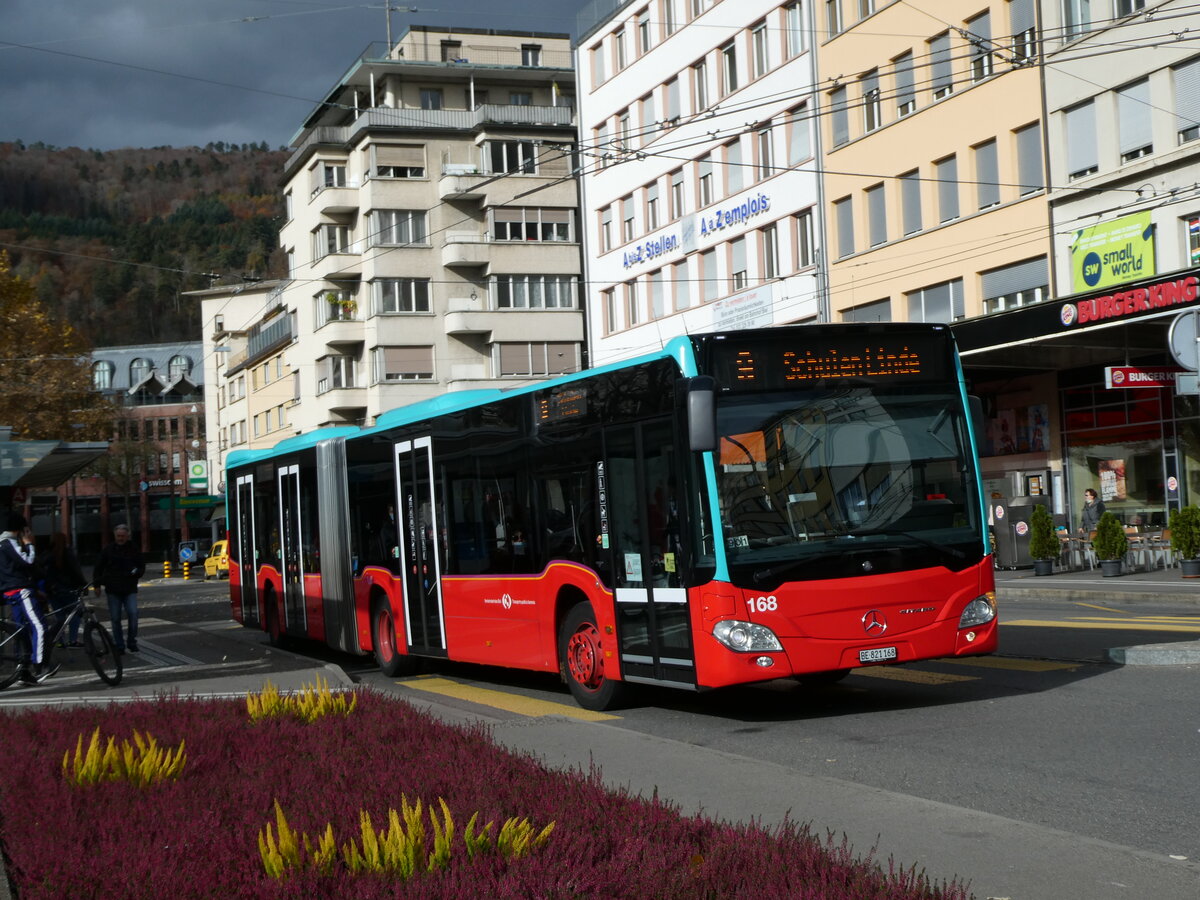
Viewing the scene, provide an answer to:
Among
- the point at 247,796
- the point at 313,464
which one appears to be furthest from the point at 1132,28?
the point at 247,796

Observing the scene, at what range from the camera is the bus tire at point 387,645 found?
1672 centimetres

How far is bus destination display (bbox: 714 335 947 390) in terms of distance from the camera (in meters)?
11.0

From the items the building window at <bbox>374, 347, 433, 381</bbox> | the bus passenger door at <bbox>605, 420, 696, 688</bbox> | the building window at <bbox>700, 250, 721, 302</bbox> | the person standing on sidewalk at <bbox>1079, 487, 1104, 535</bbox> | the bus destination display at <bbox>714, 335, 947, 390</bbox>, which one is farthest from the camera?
the building window at <bbox>374, 347, 433, 381</bbox>

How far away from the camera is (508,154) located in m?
65.3

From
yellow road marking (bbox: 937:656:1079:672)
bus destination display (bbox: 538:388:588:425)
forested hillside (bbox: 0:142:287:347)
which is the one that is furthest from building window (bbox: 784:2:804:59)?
forested hillside (bbox: 0:142:287:347)

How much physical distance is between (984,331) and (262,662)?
1900cm

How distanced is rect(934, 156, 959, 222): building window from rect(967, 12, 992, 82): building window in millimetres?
2061

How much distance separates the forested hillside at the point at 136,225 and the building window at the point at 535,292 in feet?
221

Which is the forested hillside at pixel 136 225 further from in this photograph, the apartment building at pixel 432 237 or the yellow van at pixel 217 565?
the yellow van at pixel 217 565

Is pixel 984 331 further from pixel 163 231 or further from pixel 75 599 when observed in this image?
pixel 163 231

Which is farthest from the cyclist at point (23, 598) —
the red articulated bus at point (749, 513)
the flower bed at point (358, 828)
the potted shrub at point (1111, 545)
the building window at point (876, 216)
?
the building window at point (876, 216)

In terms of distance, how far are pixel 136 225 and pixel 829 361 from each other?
156509 mm

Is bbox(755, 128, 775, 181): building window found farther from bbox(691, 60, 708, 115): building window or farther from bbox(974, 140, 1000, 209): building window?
bbox(974, 140, 1000, 209): building window

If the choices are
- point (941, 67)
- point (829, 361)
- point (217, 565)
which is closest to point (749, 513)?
point (829, 361)
